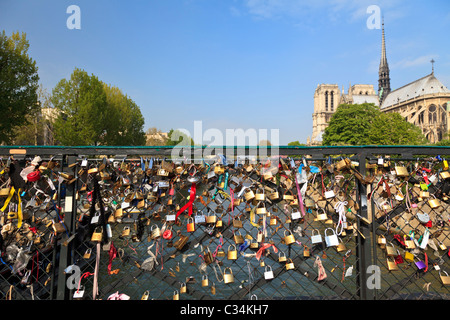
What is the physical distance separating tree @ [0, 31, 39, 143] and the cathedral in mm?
51138

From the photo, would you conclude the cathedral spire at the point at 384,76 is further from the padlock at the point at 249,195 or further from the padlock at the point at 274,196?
the padlock at the point at 249,195

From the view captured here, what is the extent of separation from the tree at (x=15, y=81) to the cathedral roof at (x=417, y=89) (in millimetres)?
94603

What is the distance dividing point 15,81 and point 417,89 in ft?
332

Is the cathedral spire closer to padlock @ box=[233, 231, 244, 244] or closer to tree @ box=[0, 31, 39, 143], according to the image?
tree @ box=[0, 31, 39, 143]

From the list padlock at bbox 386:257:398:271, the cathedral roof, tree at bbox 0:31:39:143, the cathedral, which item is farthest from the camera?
the cathedral roof

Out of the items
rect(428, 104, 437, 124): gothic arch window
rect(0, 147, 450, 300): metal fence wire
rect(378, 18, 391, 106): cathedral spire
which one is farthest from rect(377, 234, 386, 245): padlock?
rect(378, 18, 391, 106): cathedral spire

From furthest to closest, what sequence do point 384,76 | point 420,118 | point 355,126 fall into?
point 384,76 < point 420,118 < point 355,126

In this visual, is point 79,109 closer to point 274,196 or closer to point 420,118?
point 274,196

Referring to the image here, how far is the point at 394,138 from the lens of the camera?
3588 cm

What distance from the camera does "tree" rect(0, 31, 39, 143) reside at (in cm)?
2142

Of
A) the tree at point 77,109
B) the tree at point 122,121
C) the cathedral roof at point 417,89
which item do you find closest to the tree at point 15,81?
the tree at point 77,109

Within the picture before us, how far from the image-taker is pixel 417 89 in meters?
93.1

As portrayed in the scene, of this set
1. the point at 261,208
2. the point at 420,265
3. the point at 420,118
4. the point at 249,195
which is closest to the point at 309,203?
the point at 261,208
